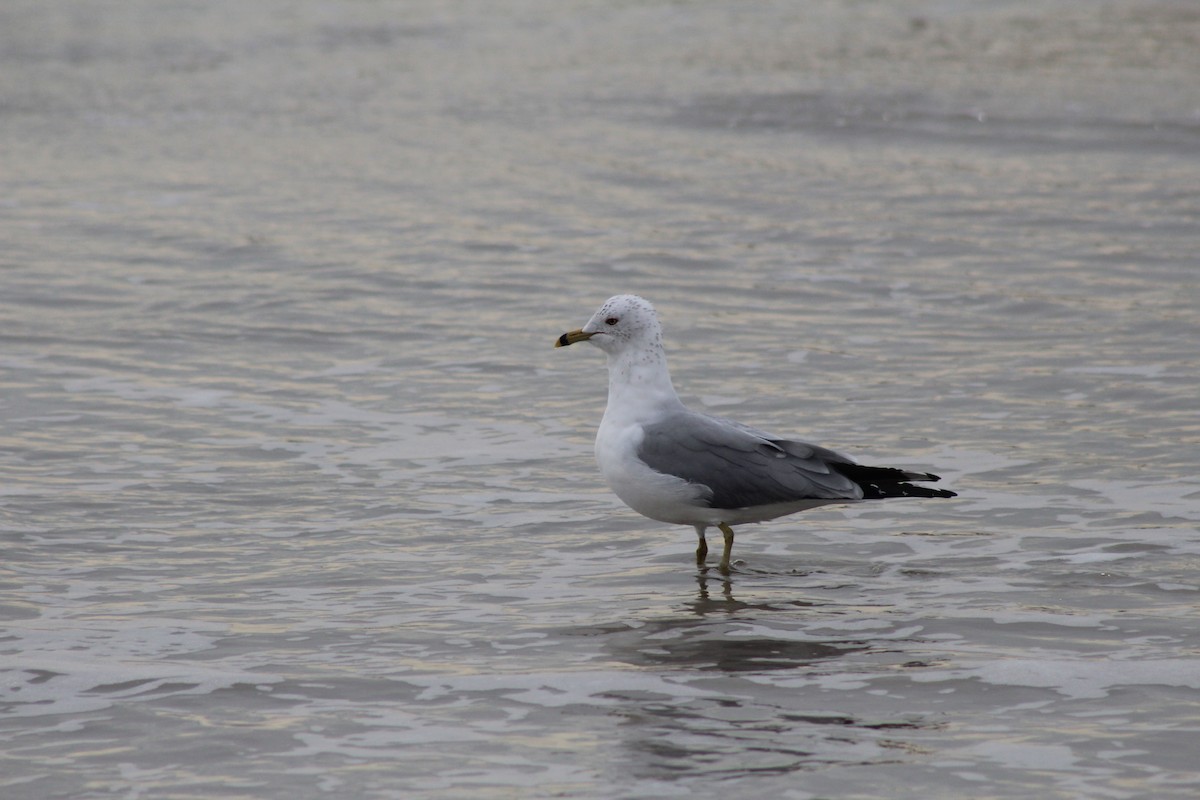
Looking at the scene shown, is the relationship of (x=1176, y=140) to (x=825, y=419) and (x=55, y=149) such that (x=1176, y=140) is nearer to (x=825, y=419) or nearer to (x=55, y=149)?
(x=825, y=419)

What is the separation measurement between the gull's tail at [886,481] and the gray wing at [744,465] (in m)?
0.04

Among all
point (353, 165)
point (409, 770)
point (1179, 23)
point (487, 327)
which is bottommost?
point (409, 770)

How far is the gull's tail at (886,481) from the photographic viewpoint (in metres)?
6.68

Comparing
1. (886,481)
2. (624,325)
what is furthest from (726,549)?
(624,325)

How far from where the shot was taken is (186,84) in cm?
2197

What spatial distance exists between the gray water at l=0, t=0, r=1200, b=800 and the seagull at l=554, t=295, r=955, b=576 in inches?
14.0

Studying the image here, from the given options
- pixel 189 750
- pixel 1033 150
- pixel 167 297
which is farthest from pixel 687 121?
pixel 189 750

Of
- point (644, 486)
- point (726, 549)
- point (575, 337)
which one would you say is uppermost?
point (575, 337)

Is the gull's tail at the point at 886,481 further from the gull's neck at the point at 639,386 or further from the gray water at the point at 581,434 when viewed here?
the gull's neck at the point at 639,386

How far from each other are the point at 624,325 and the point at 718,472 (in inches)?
34.7

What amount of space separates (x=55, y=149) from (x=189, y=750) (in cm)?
1378

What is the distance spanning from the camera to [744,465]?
6.82 metres

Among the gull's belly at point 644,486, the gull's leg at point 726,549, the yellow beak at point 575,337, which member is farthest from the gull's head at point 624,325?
the gull's leg at point 726,549

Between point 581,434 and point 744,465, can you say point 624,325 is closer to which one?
point 744,465
